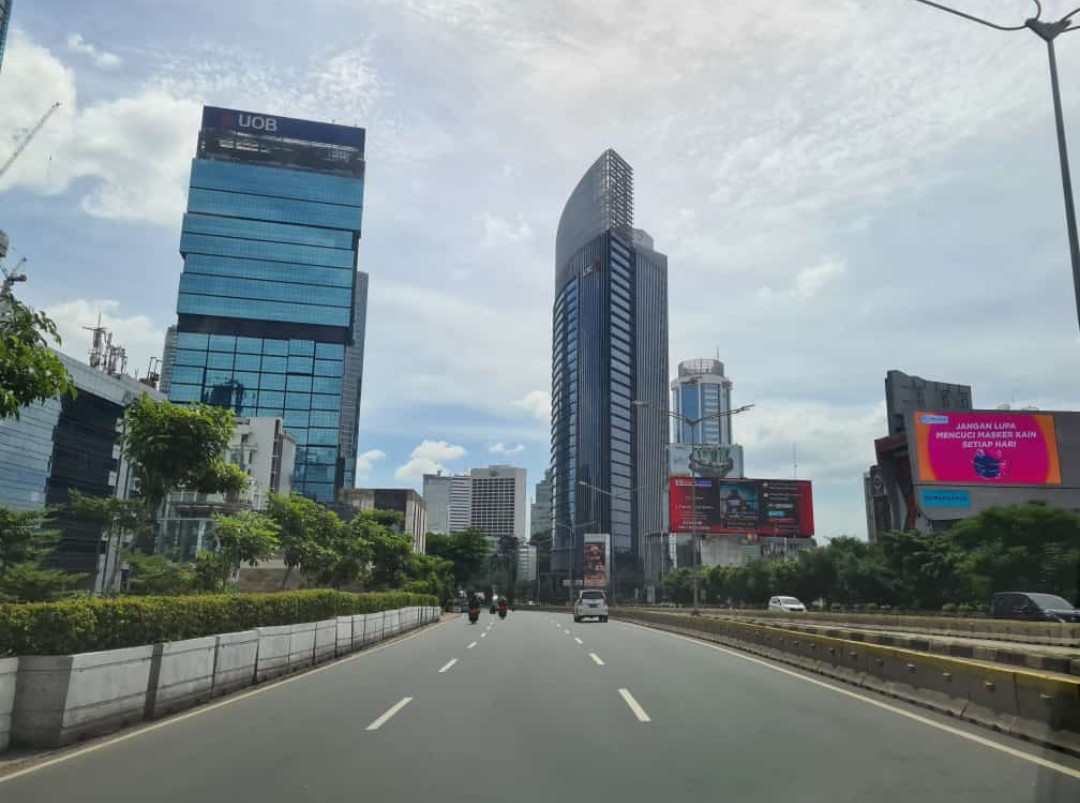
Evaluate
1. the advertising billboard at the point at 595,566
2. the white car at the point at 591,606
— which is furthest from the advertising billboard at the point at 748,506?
the white car at the point at 591,606

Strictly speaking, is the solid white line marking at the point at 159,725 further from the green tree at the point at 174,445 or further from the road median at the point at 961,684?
the road median at the point at 961,684

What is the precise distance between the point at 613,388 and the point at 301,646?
163213 millimetres

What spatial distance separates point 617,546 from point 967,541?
12958 cm

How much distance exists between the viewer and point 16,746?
863 cm

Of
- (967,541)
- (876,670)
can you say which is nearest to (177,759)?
(876,670)

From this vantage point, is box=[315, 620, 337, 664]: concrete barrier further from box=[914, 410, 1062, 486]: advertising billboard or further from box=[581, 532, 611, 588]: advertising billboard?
box=[581, 532, 611, 588]: advertising billboard

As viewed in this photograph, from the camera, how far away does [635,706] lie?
11.5 m

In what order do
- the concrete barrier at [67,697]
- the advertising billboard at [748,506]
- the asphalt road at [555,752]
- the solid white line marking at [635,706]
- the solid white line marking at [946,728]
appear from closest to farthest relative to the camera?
the asphalt road at [555,752] → the solid white line marking at [946,728] → the concrete barrier at [67,697] → the solid white line marking at [635,706] → the advertising billboard at [748,506]

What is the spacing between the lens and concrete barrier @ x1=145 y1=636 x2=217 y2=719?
10.8 m

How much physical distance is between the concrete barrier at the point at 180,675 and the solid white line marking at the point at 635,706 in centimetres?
659

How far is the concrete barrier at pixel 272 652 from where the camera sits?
1493 cm

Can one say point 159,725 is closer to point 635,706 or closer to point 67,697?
point 67,697

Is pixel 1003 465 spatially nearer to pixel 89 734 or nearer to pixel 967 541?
pixel 967 541

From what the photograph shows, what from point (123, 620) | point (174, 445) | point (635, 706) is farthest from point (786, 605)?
point (123, 620)
